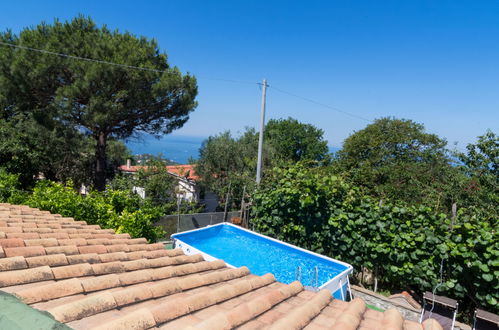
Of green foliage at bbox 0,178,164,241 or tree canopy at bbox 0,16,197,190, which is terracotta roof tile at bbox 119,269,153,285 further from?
tree canopy at bbox 0,16,197,190

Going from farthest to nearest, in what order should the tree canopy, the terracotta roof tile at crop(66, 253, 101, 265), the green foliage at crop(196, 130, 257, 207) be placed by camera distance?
the green foliage at crop(196, 130, 257, 207), the tree canopy, the terracotta roof tile at crop(66, 253, 101, 265)

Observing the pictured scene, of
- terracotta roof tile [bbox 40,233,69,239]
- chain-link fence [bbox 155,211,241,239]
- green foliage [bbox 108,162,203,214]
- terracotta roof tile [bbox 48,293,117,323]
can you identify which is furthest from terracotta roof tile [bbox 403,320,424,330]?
green foliage [bbox 108,162,203,214]

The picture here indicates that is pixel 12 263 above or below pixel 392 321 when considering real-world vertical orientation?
above

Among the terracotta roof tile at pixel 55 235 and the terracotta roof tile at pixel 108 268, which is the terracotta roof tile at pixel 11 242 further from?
the terracotta roof tile at pixel 108 268

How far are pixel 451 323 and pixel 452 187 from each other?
745 centimetres

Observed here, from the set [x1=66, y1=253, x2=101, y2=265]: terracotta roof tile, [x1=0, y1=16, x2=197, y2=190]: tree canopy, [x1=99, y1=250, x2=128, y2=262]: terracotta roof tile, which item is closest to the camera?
[x1=66, y1=253, x2=101, y2=265]: terracotta roof tile

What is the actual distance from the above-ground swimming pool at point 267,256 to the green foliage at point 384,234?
1.30 ft

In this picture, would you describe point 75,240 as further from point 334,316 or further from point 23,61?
point 23,61

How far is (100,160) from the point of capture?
16844 millimetres

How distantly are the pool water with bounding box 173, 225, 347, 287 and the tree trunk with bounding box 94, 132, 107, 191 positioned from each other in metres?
8.79

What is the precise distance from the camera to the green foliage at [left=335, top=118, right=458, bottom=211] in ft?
58.2

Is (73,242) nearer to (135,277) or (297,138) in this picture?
(135,277)

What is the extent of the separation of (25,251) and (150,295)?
163 centimetres

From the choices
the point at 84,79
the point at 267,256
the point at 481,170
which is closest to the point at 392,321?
the point at 267,256
